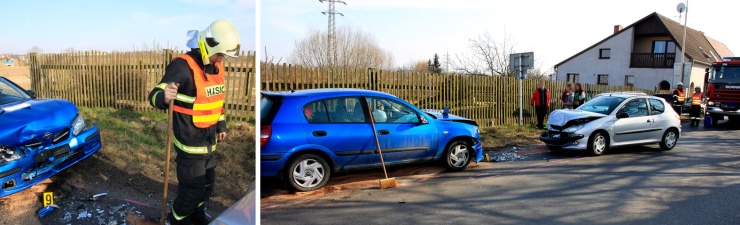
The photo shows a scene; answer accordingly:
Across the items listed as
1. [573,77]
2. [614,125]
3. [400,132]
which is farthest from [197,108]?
[573,77]

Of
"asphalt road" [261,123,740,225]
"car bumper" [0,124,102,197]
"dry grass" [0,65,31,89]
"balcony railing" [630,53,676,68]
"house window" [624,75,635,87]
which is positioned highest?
"balcony railing" [630,53,676,68]

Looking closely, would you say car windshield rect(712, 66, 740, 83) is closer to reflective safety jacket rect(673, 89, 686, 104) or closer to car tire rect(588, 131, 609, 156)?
reflective safety jacket rect(673, 89, 686, 104)

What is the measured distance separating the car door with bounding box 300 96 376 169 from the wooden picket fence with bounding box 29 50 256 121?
3.56 meters

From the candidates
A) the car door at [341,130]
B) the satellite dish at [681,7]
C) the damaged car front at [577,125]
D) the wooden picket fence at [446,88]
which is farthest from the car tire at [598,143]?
the satellite dish at [681,7]

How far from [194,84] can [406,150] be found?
16.6 feet

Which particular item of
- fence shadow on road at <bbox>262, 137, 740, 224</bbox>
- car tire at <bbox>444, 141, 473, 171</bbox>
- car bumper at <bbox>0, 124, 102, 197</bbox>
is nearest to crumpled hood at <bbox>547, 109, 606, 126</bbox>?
fence shadow on road at <bbox>262, 137, 740, 224</bbox>

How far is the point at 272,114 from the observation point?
5352 millimetres

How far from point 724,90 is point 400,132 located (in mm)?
14887

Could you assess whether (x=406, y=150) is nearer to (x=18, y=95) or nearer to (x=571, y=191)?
(x=571, y=191)

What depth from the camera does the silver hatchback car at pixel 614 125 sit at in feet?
30.7

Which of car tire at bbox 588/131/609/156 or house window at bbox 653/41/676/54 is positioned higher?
house window at bbox 653/41/676/54

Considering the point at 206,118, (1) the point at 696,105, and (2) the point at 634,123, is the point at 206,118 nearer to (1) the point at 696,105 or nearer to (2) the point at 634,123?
(2) the point at 634,123

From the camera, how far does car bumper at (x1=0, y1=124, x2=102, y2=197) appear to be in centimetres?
171

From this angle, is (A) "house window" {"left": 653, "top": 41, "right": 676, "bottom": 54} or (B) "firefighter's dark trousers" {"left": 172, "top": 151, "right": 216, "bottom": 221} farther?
(A) "house window" {"left": 653, "top": 41, "right": 676, "bottom": 54}
